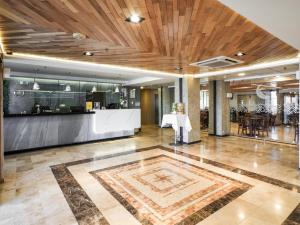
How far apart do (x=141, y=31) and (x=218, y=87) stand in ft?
21.4

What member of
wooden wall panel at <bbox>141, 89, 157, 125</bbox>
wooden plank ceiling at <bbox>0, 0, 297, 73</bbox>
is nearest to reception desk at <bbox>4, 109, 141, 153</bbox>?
wooden plank ceiling at <bbox>0, 0, 297, 73</bbox>

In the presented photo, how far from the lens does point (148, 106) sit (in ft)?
41.5

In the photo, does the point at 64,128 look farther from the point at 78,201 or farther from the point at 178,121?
the point at 78,201

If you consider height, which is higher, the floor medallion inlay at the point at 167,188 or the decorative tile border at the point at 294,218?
the floor medallion inlay at the point at 167,188

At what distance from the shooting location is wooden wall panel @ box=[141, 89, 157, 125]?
12.5 metres

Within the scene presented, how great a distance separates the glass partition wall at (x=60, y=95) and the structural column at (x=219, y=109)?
3.99 m

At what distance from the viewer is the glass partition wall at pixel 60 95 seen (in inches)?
289

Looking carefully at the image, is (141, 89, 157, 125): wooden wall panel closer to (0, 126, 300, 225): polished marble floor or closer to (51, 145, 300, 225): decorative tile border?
(0, 126, 300, 225): polished marble floor

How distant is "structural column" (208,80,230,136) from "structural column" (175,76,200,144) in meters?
1.83

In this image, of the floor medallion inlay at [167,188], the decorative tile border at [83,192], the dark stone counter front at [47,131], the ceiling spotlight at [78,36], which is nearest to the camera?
the decorative tile border at [83,192]

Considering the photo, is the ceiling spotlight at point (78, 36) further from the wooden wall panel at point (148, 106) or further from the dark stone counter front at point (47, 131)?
the wooden wall panel at point (148, 106)

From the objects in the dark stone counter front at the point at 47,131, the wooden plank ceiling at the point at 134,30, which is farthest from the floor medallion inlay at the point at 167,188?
the dark stone counter front at the point at 47,131

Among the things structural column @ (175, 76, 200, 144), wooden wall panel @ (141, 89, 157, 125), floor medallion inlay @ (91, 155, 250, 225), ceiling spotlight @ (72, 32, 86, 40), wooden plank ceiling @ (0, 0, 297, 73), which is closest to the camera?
wooden plank ceiling @ (0, 0, 297, 73)

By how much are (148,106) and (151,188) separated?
9.63 m
